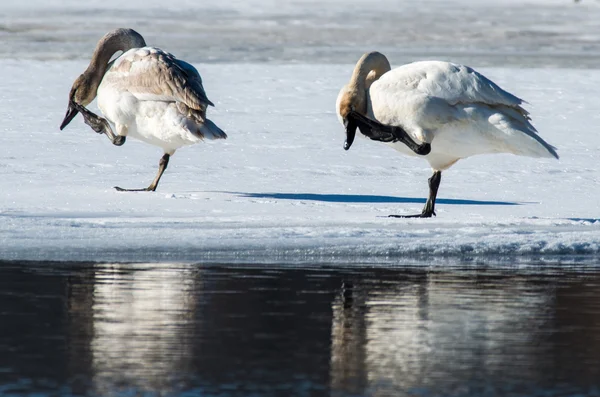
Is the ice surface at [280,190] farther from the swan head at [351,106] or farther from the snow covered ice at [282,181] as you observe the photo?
the swan head at [351,106]

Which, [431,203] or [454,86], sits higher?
[454,86]

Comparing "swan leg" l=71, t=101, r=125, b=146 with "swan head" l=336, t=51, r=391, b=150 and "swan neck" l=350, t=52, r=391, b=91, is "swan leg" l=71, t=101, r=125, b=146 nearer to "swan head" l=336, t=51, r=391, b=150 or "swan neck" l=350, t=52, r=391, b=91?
"swan head" l=336, t=51, r=391, b=150

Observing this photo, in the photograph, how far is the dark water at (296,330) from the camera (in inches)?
179

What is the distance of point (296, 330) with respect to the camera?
5.50 m

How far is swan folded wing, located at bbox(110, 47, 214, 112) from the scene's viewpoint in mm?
10664

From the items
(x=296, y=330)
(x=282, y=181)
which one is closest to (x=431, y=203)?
(x=282, y=181)

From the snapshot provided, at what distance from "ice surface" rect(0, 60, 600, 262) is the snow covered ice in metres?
0.02

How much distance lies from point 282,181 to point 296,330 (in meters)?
5.84

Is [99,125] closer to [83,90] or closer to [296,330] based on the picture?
[83,90]

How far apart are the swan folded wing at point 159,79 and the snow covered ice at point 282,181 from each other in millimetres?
795

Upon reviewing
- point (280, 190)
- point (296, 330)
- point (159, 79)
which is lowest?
point (296, 330)

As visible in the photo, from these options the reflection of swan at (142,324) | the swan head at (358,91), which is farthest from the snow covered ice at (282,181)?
the reflection of swan at (142,324)

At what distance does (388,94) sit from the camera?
9906 mm

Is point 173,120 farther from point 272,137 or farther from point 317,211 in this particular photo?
point 272,137
